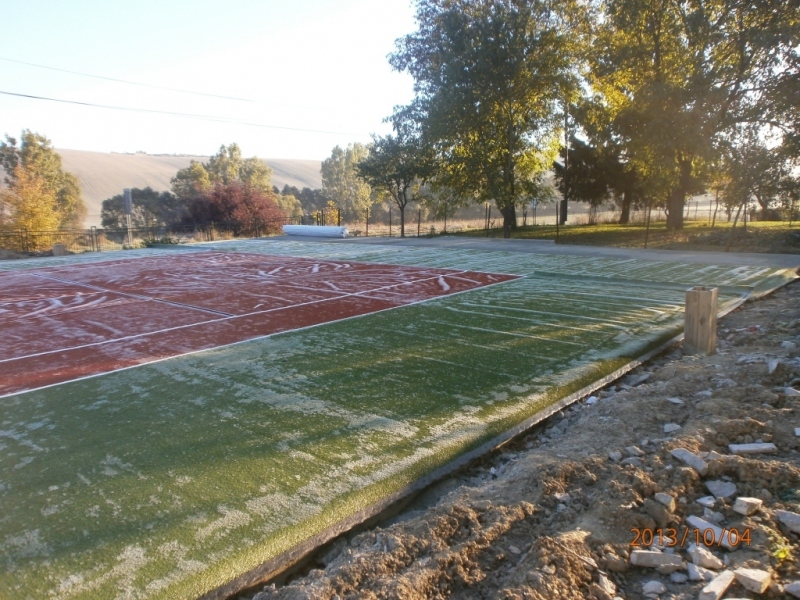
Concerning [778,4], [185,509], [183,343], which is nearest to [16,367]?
[183,343]

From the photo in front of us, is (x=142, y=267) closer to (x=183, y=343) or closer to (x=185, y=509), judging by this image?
(x=183, y=343)

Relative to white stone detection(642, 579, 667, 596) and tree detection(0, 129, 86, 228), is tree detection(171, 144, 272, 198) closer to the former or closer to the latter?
tree detection(0, 129, 86, 228)

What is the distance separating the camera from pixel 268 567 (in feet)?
9.92

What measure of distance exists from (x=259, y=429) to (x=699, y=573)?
3.43 m

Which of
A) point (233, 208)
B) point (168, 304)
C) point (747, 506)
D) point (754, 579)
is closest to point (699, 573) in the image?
point (754, 579)

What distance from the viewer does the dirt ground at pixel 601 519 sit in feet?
8.56

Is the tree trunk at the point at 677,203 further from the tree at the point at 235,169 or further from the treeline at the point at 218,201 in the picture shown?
the tree at the point at 235,169

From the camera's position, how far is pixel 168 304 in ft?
36.2

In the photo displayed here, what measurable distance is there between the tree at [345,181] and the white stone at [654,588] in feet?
232

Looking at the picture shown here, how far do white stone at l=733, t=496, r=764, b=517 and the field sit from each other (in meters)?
1.89

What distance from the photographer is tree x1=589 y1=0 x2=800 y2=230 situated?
18.4m

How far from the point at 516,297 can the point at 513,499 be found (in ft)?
25.1

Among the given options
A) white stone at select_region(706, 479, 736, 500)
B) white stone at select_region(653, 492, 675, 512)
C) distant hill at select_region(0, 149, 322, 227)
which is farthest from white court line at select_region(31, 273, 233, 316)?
distant hill at select_region(0, 149, 322, 227)

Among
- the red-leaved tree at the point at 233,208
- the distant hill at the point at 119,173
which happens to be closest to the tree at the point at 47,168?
the red-leaved tree at the point at 233,208
